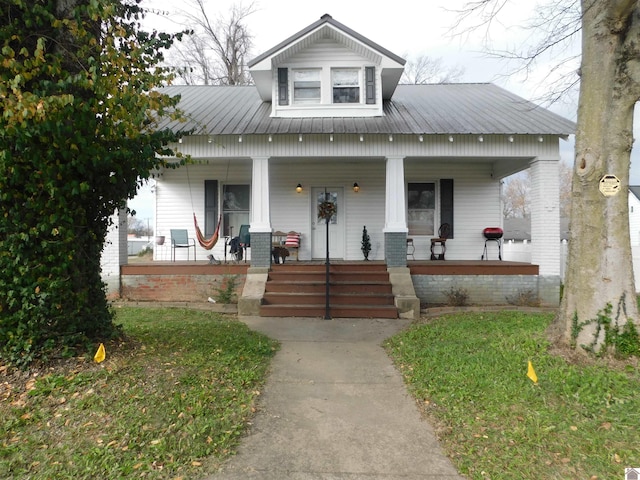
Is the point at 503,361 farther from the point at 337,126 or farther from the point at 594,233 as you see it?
the point at 337,126

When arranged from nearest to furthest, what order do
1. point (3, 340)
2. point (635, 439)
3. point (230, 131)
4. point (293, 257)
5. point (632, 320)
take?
point (635, 439) → point (3, 340) → point (632, 320) → point (230, 131) → point (293, 257)

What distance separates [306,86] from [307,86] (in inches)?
1.0

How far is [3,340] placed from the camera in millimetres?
3559

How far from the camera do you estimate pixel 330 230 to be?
10.4 m

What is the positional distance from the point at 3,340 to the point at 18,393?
581mm

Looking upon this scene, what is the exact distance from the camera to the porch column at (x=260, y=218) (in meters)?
8.19

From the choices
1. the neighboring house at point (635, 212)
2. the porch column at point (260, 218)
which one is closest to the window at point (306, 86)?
the porch column at point (260, 218)

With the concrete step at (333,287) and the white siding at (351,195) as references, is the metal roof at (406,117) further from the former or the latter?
the concrete step at (333,287)

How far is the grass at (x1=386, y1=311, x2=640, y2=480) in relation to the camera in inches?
101

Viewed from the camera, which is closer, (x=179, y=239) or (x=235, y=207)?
(x=179, y=239)

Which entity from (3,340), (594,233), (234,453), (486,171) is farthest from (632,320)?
(486,171)

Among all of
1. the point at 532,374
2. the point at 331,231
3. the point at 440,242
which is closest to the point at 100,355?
the point at 532,374

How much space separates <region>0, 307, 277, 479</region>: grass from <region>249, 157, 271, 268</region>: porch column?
3575mm

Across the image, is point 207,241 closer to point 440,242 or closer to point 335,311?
point 335,311
